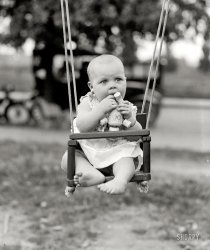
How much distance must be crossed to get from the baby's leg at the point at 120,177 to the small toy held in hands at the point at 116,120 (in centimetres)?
17

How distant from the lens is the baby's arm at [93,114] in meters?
2.76

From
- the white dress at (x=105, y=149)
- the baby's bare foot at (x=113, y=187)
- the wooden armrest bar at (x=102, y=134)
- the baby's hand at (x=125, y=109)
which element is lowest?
the baby's bare foot at (x=113, y=187)

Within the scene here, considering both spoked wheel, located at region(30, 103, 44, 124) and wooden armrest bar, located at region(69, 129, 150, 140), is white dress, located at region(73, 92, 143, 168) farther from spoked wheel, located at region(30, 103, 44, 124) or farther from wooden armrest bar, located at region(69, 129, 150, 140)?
spoked wheel, located at region(30, 103, 44, 124)

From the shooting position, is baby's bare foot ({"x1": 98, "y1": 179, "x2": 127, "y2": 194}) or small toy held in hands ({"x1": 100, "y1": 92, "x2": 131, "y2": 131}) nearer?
baby's bare foot ({"x1": 98, "y1": 179, "x2": 127, "y2": 194})

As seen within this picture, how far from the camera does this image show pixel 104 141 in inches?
116

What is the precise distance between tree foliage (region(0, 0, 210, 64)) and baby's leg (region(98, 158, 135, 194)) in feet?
33.3

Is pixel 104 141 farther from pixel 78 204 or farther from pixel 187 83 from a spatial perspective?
pixel 187 83

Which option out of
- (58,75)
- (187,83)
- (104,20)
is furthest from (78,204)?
(187,83)

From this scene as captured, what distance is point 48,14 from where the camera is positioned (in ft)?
43.0

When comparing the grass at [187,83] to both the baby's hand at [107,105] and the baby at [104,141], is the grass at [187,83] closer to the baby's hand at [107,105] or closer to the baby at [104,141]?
the baby at [104,141]

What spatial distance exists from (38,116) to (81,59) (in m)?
1.92

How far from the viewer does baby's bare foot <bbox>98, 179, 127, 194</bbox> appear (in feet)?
8.82

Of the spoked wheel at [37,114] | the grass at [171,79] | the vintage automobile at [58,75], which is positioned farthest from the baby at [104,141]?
the grass at [171,79]

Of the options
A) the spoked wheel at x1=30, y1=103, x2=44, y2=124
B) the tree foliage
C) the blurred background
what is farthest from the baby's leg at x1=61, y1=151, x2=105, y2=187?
the spoked wheel at x1=30, y1=103, x2=44, y2=124
